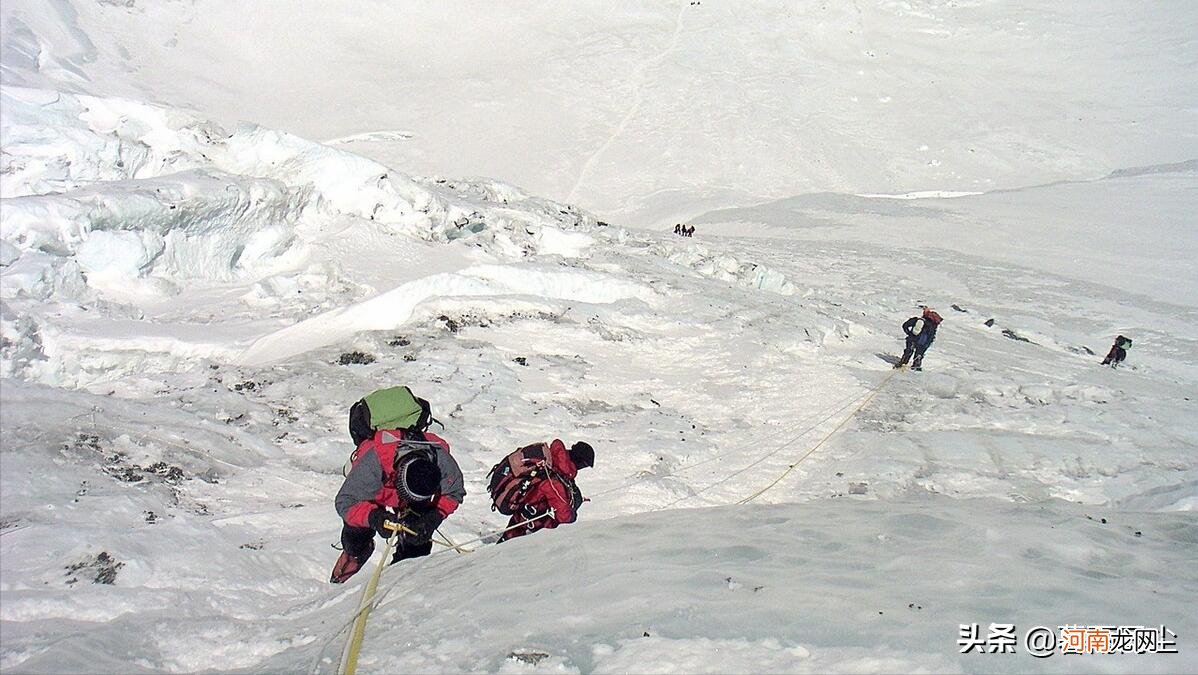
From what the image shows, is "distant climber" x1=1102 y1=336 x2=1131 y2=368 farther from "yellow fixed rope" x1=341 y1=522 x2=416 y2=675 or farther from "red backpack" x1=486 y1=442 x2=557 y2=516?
"yellow fixed rope" x1=341 y1=522 x2=416 y2=675

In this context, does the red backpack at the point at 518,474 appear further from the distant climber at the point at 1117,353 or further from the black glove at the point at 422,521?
the distant climber at the point at 1117,353

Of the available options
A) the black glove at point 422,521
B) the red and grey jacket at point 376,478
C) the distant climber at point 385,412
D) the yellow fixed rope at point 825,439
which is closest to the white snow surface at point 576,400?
the yellow fixed rope at point 825,439

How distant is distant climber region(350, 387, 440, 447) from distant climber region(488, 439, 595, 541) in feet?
3.72

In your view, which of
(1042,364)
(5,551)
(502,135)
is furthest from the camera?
(502,135)

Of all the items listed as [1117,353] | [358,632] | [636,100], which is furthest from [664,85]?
[358,632]

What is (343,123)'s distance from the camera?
37594 mm

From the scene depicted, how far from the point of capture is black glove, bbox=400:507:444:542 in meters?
5.58

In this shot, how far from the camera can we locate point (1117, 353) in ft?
54.7

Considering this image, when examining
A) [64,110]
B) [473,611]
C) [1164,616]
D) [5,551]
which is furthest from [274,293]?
[1164,616]

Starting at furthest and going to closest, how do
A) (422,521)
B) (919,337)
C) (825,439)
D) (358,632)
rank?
(919,337) < (825,439) < (422,521) < (358,632)

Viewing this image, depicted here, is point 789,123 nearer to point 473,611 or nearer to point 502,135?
point 502,135

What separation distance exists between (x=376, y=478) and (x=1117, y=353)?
17.0 meters

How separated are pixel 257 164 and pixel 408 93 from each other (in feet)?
92.3

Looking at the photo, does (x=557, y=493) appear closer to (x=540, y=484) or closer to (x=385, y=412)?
(x=540, y=484)
